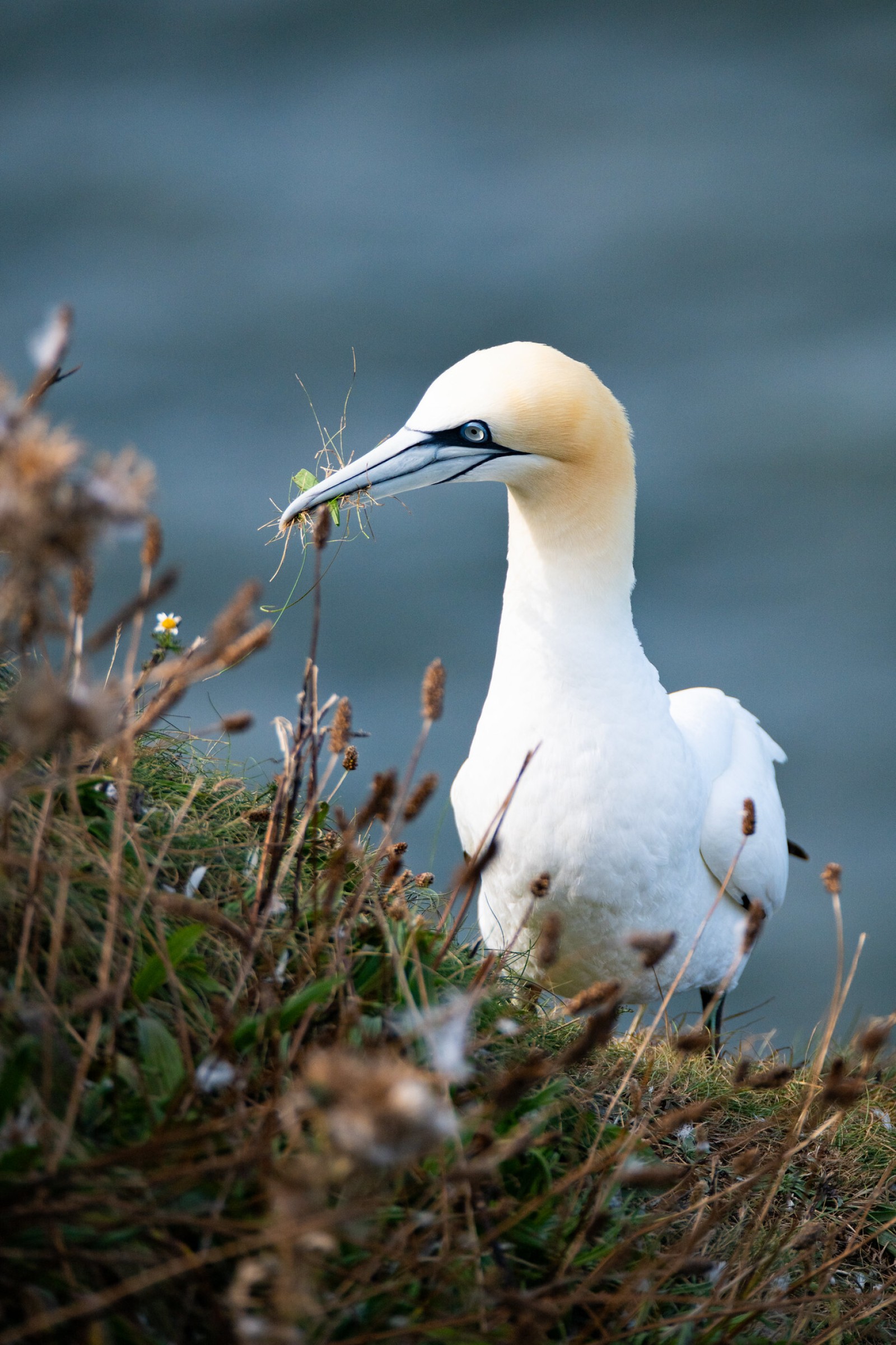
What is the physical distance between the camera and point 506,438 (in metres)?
3.16

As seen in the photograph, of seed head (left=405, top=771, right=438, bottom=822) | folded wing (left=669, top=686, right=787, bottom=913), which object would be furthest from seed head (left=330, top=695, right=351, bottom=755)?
folded wing (left=669, top=686, right=787, bottom=913)

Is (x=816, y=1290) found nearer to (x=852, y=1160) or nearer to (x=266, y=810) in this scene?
(x=852, y=1160)

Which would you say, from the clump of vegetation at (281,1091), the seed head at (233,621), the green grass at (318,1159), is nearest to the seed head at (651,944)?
the clump of vegetation at (281,1091)

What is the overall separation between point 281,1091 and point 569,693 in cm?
178

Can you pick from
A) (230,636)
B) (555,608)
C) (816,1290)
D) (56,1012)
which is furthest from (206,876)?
(555,608)

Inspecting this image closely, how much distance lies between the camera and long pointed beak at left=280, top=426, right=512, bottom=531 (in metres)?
3.07

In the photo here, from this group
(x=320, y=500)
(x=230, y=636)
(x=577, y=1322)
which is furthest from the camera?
(x=320, y=500)

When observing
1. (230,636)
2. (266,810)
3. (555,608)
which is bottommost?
(230,636)

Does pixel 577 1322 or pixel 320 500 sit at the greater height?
pixel 320 500

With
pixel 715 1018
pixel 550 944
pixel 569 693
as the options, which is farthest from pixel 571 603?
pixel 550 944

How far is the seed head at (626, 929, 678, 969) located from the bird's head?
1.62 metres

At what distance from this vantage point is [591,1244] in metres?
1.92

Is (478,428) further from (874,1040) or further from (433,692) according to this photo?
(874,1040)

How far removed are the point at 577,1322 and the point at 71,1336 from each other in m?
0.81
